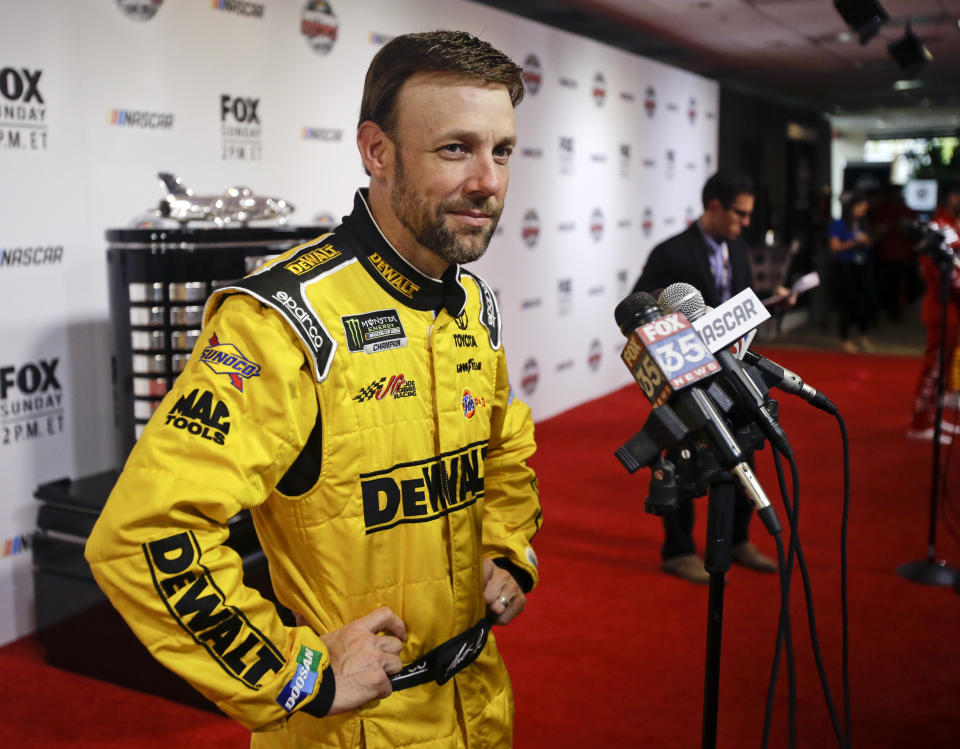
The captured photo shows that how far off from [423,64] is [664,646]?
2.39 m

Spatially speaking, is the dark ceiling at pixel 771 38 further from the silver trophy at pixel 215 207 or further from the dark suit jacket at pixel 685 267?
the silver trophy at pixel 215 207

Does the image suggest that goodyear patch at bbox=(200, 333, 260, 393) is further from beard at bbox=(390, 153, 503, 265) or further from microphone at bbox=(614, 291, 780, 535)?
microphone at bbox=(614, 291, 780, 535)

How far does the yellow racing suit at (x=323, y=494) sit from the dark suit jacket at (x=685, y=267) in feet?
7.11

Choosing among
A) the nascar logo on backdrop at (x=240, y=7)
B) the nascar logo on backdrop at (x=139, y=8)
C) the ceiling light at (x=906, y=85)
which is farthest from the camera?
the ceiling light at (x=906, y=85)

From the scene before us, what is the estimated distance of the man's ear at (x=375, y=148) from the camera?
3.80 feet

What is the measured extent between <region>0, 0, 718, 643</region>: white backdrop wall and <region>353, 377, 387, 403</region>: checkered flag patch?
7.63ft

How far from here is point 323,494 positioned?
1.08 metres

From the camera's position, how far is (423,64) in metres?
1.11

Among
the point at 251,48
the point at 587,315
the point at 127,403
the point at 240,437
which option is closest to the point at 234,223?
the point at 127,403

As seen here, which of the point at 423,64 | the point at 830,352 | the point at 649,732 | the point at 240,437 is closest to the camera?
the point at 240,437

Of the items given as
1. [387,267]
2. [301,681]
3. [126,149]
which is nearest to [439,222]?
[387,267]

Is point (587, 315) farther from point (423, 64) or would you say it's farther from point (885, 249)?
point (885, 249)

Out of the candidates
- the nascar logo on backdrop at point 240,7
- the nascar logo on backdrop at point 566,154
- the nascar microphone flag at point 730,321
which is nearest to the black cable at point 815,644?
the nascar microphone flag at point 730,321

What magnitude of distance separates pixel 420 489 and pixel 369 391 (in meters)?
0.15
